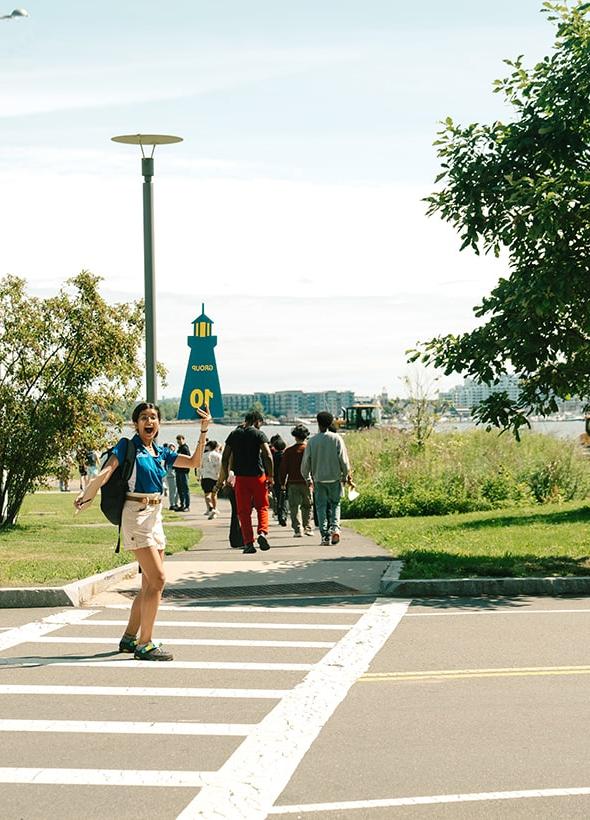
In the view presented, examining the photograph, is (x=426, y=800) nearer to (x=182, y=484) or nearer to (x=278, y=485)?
(x=278, y=485)

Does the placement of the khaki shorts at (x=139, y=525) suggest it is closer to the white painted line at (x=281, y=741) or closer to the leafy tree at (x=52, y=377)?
the white painted line at (x=281, y=741)

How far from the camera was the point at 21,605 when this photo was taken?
1192cm

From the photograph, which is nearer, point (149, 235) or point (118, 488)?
point (118, 488)

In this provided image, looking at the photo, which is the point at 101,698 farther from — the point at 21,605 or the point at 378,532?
→ the point at 378,532

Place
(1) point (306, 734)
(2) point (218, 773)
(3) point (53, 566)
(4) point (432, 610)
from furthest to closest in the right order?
1. (3) point (53, 566)
2. (4) point (432, 610)
3. (1) point (306, 734)
4. (2) point (218, 773)

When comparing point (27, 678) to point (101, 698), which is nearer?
point (101, 698)

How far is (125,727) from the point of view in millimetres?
7020

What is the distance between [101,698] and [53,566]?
629cm

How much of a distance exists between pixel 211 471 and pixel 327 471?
26.3 feet

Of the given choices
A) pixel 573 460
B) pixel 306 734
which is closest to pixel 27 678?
pixel 306 734

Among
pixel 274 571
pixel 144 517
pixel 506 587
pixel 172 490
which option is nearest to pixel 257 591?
pixel 274 571

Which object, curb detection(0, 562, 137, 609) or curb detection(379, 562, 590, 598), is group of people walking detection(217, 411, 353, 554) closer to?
curb detection(379, 562, 590, 598)

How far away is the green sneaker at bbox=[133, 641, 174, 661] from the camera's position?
905cm

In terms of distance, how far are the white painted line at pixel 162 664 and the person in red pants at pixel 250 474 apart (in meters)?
7.68
